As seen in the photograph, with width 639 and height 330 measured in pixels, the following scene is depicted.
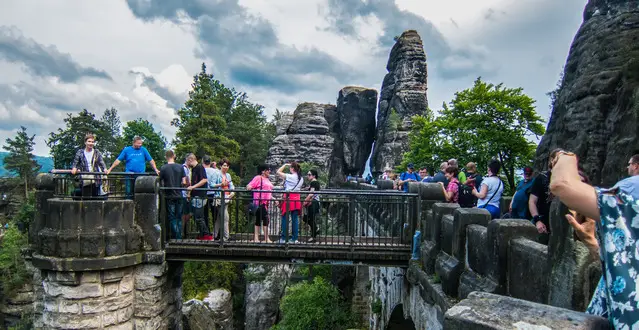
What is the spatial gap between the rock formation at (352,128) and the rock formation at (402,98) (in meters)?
3.96

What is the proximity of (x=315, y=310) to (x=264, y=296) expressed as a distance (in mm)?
10676

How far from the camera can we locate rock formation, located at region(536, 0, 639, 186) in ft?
45.4

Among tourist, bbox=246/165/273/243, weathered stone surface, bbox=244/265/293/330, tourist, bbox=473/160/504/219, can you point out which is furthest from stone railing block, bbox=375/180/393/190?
weathered stone surface, bbox=244/265/293/330

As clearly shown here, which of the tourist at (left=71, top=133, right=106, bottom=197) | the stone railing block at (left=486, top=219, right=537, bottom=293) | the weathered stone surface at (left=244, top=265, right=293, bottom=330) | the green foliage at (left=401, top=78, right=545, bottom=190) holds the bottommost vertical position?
the weathered stone surface at (left=244, top=265, right=293, bottom=330)

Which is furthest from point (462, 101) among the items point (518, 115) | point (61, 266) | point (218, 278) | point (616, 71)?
point (61, 266)

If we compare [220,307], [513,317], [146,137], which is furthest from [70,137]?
[513,317]

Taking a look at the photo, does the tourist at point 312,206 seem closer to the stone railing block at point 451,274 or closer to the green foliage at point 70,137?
the stone railing block at point 451,274

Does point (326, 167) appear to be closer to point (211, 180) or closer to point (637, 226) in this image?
point (211, 180)

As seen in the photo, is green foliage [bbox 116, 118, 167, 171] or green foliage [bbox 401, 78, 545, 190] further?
green foliage [bbox 116, 118, 167, 171]

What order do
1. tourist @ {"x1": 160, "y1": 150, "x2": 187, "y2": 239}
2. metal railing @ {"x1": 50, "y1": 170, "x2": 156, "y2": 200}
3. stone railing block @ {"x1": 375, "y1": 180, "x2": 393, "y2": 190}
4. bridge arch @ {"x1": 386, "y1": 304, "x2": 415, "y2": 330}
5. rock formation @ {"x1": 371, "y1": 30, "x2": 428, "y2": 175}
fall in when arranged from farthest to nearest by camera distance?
rock formation @ {"x1": 371, "y1": 30, "x2": 428, "y2": 175}, stone railing block @ {"x1": 375, "y1": 180, "x2": 393, "y2": 190}, bridge arch @ {"x1": 386, "y1": 304, "x2": 415, "y2": 330}, tourist @ {"x1": 160, "y1": 150, "x2": 187, "y2": 239}, metal railing @ {"x1": 50, "y1": 170, "x2": 156, "y2": 200}

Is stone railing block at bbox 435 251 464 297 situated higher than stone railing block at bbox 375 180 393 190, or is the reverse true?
stone railing block at bbox 375 180 393 190

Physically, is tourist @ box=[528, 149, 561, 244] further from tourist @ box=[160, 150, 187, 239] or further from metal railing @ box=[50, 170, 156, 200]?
metal railing @ box=[50, 170, 156, 200]

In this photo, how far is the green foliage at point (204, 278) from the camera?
26.8m

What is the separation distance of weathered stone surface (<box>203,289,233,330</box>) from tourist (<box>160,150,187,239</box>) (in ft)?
55.7
